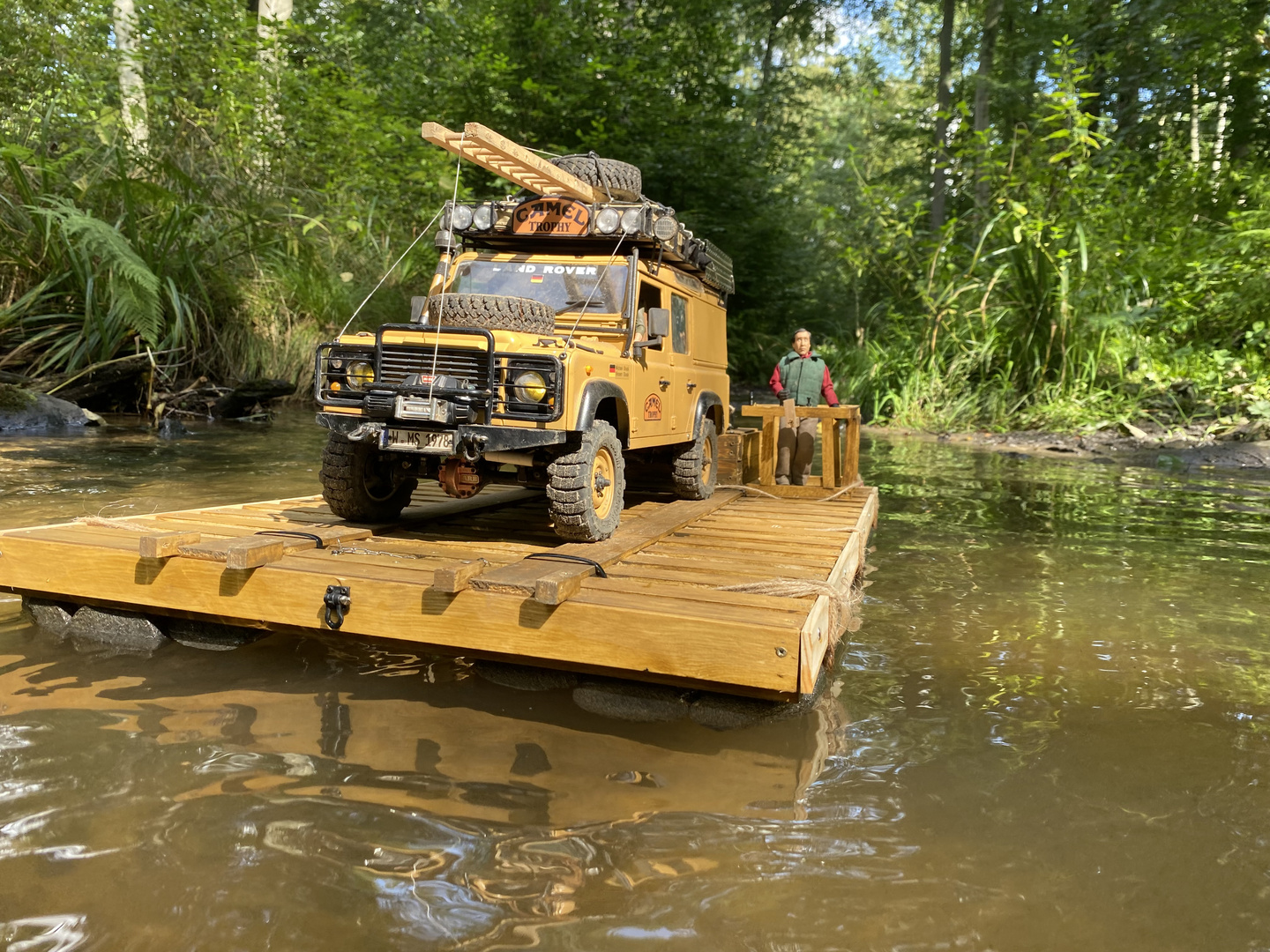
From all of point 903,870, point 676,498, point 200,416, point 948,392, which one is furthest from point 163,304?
point 903,870

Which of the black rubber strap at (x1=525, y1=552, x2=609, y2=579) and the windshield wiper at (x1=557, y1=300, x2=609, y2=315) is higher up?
the windshield wiper at (x1=557, y1=300, x2=609, y2=315)

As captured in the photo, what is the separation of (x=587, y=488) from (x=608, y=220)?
2153mm

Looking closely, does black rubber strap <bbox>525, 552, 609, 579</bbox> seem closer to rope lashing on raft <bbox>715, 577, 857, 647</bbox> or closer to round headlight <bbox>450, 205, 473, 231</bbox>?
rope lashing on raft <bbox>715, 577, 857, 647</bbox>

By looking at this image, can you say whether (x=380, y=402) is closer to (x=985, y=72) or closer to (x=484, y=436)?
(x=484, y=436)

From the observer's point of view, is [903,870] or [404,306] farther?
[404,306]

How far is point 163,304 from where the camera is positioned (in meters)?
13.9

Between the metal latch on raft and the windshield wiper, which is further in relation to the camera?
the windshield wiper

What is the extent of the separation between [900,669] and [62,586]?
4029 mm

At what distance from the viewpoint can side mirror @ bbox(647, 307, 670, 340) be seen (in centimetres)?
606

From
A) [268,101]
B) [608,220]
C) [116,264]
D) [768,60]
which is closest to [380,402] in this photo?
[608,220]

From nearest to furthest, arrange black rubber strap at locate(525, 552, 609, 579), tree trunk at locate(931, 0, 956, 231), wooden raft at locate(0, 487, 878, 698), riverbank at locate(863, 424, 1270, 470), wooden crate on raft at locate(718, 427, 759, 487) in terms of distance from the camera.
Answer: wooden raft at locate(0, 487, 878, 698)
black rubber strap at locate(525, 552, 609, 579)
wooden crate on raft at locate(718, 427, 759, 487)
riverbank at locate(863, 424, 1270, 470)
tree trunk at locate(931, 0, 956, 231)

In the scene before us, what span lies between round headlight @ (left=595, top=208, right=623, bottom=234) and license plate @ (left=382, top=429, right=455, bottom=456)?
2125mm

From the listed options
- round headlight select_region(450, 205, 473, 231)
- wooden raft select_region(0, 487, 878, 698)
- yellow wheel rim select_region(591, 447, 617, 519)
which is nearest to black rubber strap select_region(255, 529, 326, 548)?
wooden raft select_region(0, 487, 878, 698)

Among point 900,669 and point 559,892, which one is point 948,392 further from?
point 559,892
